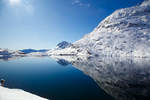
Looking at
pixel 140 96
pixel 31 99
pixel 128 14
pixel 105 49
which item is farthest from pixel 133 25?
pixel 31 99

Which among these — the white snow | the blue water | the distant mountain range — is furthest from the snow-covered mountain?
the white snow

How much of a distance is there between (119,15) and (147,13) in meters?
41.4

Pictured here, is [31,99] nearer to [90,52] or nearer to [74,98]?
[74,98]

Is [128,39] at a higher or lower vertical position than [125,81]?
higher

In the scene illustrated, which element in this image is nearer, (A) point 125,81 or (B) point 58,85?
(B) point 58,85

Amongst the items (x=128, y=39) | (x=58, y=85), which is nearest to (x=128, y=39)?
(x=128, y=39)

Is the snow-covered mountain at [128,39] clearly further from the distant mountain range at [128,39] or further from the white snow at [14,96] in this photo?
the white snow at [14,96]

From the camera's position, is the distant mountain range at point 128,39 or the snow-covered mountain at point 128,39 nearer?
the distant mountain range at point 128,39

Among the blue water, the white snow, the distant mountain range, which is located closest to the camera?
the white snow

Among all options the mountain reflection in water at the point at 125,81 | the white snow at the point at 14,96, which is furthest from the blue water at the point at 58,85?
the white snow at the point at 14,96

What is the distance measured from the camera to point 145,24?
110 meters

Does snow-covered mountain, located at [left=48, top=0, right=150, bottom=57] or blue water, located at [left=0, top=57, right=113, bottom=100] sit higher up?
snow-covered mountain, located at [left=48, top=0, right=150, bottom=57]

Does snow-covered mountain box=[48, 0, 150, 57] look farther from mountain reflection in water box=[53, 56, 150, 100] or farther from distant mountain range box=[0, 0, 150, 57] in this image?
mountain reflection in water box=[53, 56, 150, 100]

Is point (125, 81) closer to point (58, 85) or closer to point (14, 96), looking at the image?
point (58, 85)
